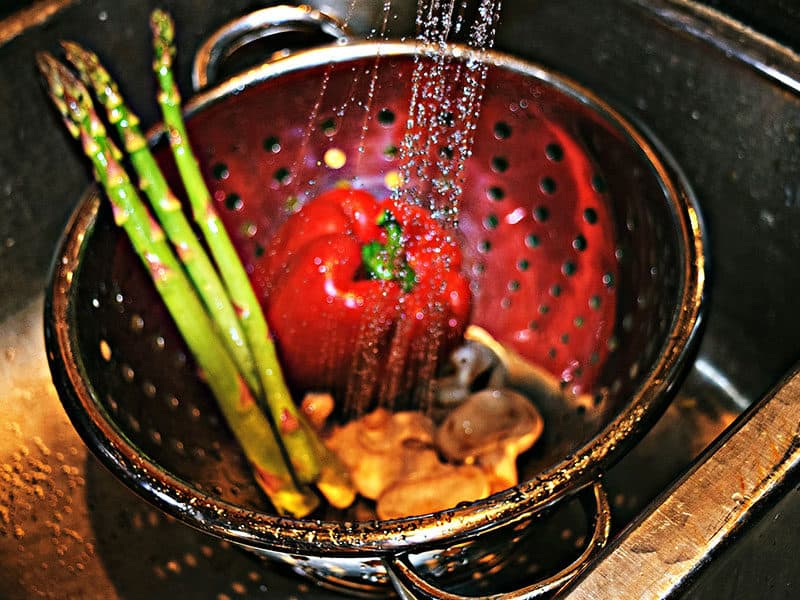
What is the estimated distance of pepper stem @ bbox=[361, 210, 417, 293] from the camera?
513mm

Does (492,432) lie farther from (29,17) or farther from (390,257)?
(29,17)

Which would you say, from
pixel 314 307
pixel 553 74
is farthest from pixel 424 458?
pixel 553 74

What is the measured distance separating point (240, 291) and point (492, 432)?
0.17 m

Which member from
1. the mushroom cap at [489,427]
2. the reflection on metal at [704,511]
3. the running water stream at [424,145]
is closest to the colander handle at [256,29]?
the running water stream at [424,145]

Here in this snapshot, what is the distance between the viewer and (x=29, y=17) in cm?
59

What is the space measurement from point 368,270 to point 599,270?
14cm

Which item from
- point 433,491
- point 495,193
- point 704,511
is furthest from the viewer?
point 495,193

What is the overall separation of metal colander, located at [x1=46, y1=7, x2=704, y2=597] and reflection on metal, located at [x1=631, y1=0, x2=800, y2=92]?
13 centimetres

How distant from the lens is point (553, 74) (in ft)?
1.58

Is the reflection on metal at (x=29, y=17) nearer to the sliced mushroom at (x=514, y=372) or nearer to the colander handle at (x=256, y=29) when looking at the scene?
the colander handle at (x=256, y=29)

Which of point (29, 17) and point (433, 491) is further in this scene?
point (29, 17)

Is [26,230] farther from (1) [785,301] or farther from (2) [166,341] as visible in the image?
(1) [785,301]

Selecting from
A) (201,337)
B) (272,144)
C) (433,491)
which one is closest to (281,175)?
(272,144)

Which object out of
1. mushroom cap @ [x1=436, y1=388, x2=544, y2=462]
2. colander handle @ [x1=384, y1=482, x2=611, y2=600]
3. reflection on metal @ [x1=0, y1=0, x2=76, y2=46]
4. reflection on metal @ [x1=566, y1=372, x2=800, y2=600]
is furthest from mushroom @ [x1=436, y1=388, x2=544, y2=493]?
reflection on metal @ [x1=0, y1=0, x2=76, y2=46]
